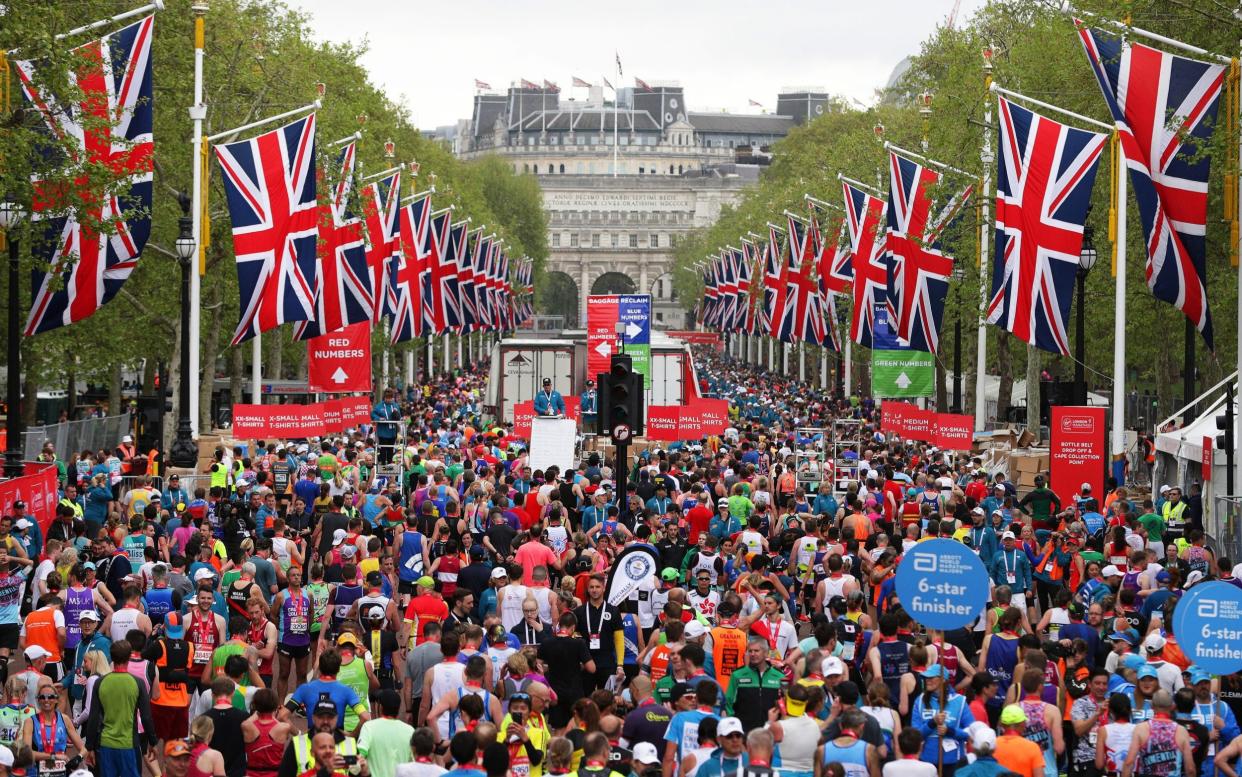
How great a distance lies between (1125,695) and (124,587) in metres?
7.36

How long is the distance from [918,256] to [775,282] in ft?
80.5

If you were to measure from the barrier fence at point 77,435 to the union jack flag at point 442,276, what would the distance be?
9229mm

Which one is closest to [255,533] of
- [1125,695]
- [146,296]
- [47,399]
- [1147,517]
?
[1147,517]

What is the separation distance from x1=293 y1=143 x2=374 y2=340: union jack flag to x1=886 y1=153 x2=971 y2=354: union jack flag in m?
9.42

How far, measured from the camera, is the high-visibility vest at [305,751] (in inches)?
444

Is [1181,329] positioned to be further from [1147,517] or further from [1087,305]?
[1147,517]

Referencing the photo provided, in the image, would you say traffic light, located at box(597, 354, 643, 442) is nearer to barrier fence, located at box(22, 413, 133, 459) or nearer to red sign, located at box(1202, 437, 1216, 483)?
red sign, located at box(1202, 437, 1216, 483)

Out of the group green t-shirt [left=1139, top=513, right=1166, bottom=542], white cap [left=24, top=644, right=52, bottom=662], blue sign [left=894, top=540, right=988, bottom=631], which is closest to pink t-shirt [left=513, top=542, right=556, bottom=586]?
white cap [left=24, top=644, right=52, bottom=662]

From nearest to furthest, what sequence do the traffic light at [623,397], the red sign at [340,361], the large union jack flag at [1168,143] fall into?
the traffic light at [623,397]
the large union jack flag at [1168,143]
the red sign at [340,361]

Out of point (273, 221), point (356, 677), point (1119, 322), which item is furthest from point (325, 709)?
point (273, 221)

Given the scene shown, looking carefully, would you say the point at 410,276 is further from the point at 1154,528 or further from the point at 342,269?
the point at 1154,528

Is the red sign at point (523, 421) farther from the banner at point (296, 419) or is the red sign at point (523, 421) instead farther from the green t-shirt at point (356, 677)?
the green t-shirt at point (356, 677)

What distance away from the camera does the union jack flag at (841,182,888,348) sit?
41469 mm

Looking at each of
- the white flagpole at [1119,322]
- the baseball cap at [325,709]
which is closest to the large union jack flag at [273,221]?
the white flagpole at [1119,322]
